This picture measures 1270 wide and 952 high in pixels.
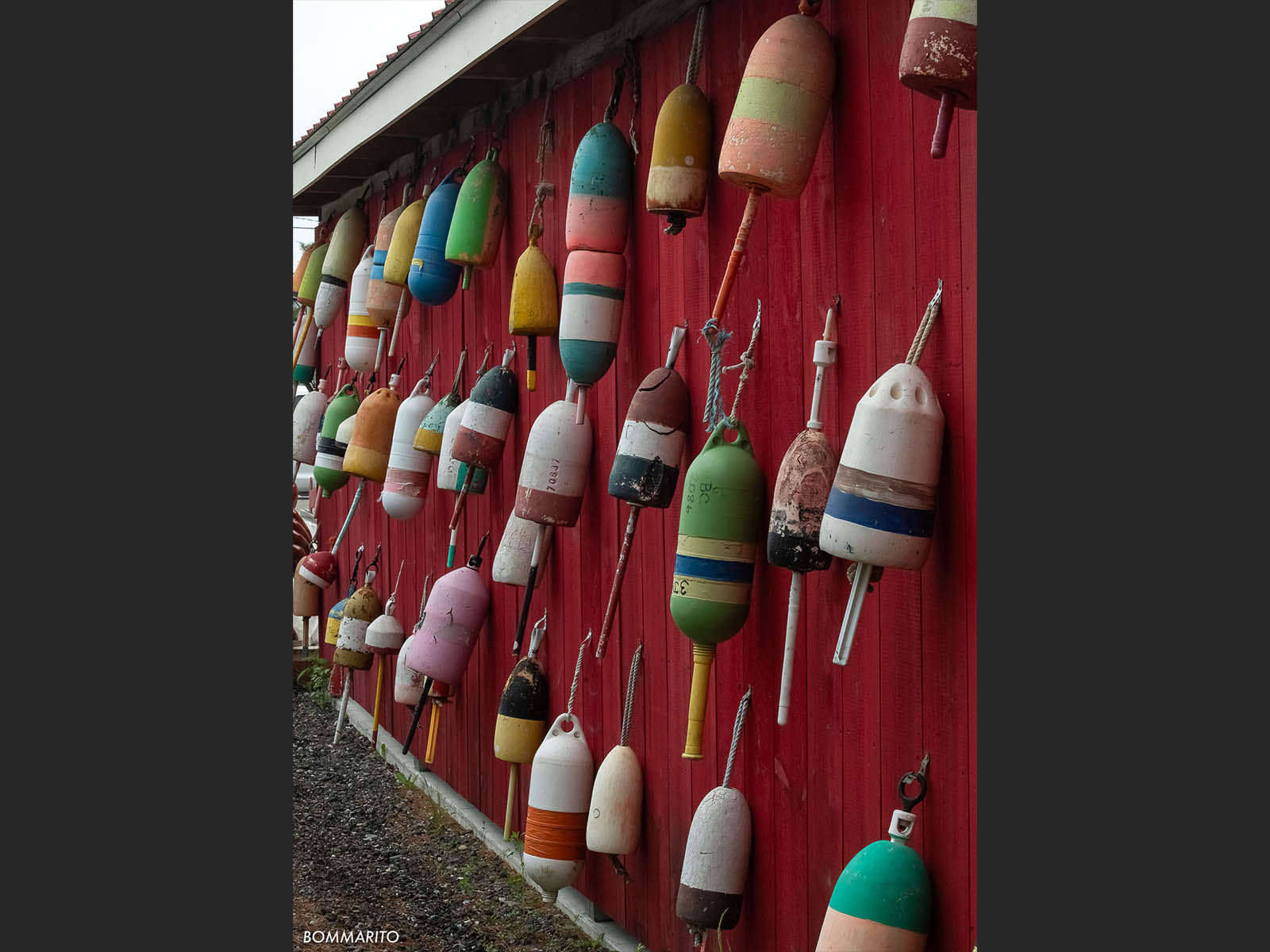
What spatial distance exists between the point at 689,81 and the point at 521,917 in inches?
103

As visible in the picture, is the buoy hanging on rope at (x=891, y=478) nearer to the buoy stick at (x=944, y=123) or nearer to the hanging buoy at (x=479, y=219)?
the buoy stick at (x=944, y=123)

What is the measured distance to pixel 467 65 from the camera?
172 inches

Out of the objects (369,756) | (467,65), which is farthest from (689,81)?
(369,756)

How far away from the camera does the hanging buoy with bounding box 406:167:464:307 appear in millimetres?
4840

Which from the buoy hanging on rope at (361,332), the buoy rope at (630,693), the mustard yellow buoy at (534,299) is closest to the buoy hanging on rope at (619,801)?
the buoy rope at (630,693)

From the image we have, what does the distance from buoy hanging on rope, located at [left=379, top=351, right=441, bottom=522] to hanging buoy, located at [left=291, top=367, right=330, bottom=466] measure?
1.54m

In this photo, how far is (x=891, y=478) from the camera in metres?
2.32

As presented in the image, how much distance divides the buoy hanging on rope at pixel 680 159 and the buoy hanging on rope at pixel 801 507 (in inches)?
28.7

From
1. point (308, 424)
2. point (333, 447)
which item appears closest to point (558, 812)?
point (333, 447)

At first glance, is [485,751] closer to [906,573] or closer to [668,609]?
[668,609]

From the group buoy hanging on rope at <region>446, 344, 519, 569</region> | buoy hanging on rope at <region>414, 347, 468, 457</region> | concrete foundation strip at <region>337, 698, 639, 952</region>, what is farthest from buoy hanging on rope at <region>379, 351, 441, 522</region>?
concrete foundation strip at <region>337, 698, 639, 952</region>

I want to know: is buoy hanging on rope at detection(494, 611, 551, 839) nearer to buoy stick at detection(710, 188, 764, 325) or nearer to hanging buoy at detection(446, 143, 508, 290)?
hanging buoy at detection(446, 143, 508, 290)

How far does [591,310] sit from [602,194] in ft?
1.03

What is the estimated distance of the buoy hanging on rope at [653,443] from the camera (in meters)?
3.25
